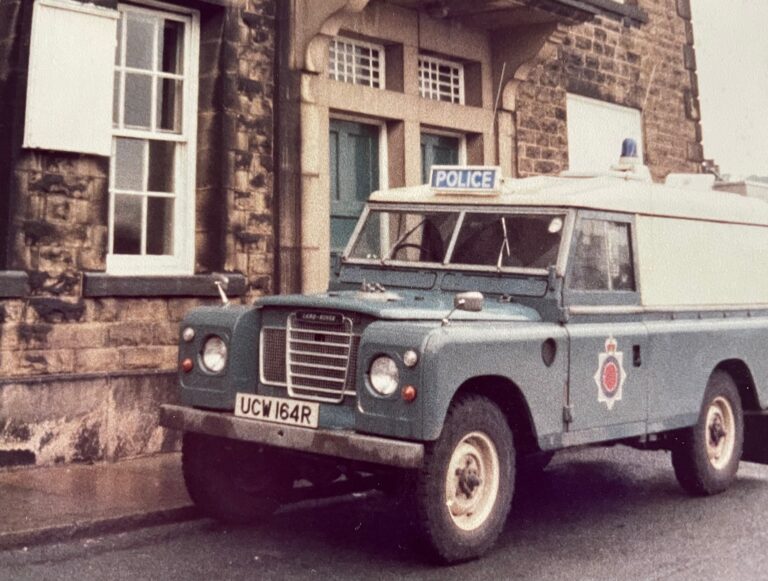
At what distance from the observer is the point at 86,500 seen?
6.79 meters

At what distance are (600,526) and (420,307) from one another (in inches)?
79.3

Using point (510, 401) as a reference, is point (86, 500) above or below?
below

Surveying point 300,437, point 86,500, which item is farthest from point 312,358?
point 86,500

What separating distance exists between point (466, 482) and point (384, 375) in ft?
2.50

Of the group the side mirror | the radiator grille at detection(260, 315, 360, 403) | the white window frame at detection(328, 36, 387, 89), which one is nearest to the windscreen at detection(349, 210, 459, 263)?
the side mirror

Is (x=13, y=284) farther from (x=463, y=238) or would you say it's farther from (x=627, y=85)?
(x=627, y=85)

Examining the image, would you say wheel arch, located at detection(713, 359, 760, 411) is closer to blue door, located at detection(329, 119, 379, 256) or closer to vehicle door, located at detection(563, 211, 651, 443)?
vehicle door, located at detection(563, 211, 651, 443)

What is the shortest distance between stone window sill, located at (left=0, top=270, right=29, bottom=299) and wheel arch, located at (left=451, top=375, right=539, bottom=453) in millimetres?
3989

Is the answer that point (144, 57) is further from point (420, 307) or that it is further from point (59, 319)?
point (420, 307)

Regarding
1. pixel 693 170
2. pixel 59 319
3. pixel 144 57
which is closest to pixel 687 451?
pixel 59 319

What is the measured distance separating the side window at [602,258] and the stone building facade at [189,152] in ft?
12.3

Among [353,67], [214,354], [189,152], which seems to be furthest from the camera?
[353,67]

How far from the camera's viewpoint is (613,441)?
6.91 meters

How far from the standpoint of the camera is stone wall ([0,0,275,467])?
8117mm
